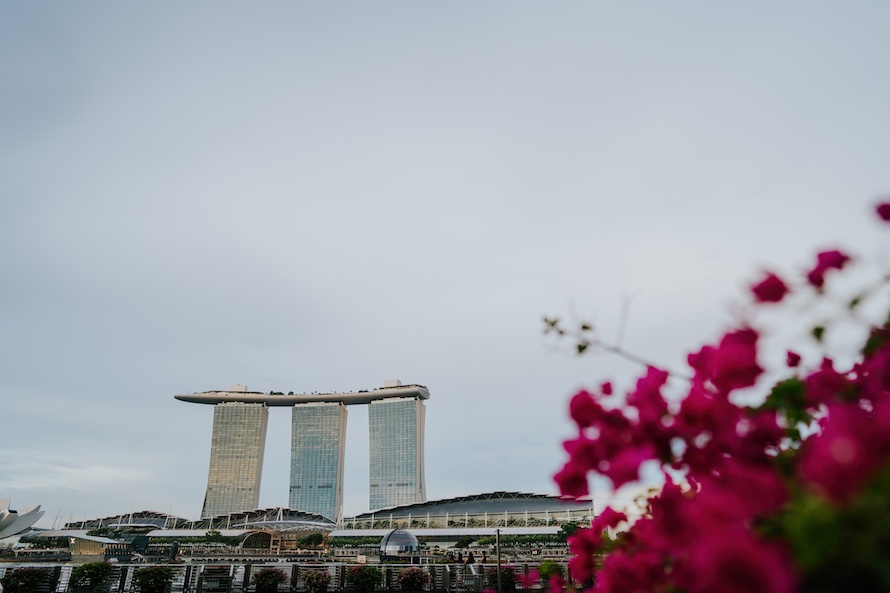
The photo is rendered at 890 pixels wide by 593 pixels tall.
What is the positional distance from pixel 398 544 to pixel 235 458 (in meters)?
93.4

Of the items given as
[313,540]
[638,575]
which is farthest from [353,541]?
[638,575]

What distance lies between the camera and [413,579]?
15.6 meters

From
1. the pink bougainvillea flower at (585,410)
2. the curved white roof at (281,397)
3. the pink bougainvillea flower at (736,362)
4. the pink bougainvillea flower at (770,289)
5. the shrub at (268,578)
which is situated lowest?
the shrub at (268,578)

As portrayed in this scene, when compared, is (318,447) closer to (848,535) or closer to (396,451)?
(396,451)

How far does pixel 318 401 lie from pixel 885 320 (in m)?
118

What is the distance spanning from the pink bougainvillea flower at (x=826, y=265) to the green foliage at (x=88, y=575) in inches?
739

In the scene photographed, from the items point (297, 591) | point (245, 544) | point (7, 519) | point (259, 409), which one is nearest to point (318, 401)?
point (259, 409)

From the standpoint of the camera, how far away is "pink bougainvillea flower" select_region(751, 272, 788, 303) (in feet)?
5.25

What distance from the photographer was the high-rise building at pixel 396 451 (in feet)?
339

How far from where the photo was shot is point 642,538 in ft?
6.12

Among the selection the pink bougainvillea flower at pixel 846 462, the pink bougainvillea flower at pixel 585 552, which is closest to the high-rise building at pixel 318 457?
the pink bougainvillea flower at pixel 585 552

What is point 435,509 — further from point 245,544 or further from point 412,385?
point 412,385

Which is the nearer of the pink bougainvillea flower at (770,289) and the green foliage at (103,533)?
the pink bougainvillea flower at (770,289)

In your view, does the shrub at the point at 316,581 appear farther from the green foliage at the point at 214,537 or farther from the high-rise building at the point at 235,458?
the high-rise building at the point at 235,458
